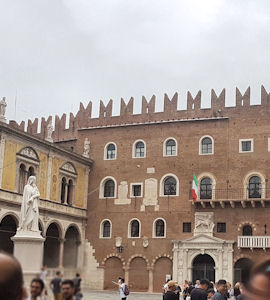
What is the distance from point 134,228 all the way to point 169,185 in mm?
3071

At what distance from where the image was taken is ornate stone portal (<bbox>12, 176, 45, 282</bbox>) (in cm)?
1444

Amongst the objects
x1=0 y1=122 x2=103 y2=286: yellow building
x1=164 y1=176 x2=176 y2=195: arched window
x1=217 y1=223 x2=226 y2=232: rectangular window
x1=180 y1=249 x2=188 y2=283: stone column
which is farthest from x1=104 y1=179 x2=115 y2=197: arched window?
x1=217 y1=223 x2=226 y2=232: rectangular window

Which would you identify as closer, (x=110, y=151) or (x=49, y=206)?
(x=49, y=206)

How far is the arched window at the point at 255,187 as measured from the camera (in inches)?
1188

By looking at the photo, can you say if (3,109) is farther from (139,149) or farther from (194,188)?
(194,188)

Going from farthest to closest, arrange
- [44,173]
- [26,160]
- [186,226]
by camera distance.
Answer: [186,226], [44,173], [26,160]

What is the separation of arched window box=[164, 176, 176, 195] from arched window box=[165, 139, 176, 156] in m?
1.39

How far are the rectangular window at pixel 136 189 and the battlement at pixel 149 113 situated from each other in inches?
146

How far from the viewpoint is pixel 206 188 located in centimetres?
3142

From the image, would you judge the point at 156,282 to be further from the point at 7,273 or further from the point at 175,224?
the point at 7,273

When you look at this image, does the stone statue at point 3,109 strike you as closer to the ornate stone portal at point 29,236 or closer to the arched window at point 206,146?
the arched window at point 206,146

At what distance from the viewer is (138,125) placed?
3381cm

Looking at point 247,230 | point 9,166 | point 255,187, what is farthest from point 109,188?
point 255,187

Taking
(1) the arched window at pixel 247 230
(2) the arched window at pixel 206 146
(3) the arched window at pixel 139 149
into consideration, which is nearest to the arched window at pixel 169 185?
(3) the arched window at pixel 139 149
